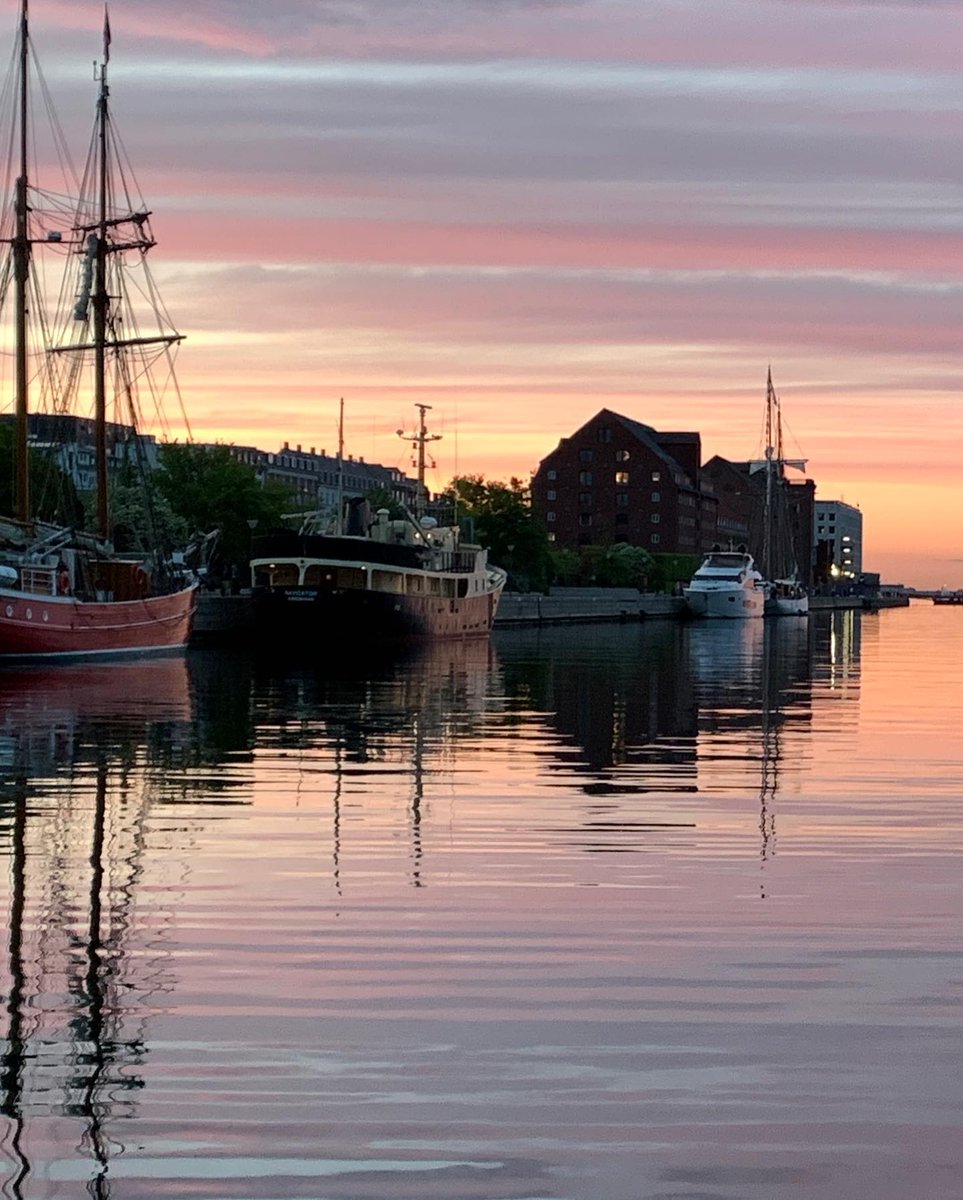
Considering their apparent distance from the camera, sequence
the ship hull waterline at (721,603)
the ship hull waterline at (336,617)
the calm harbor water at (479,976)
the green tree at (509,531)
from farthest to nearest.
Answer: the green tree at (509,531)
the ship hull waterline at (721,603)
the ship hull waterline at (336,617)
the calm harbor water at (479,976)

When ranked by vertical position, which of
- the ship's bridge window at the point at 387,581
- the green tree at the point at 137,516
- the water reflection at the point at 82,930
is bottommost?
the water reflection at the point at 82,930

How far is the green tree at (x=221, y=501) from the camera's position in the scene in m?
139

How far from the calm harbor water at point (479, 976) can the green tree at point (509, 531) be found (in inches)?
5698

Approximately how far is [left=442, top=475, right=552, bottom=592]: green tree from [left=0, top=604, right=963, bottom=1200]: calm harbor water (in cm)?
14474

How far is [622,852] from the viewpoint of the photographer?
19.7m

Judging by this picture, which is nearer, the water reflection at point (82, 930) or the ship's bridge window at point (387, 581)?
the water reflection at point (82, 930)

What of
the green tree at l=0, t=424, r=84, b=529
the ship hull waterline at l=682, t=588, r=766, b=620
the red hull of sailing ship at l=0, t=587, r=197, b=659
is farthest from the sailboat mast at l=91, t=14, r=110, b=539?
the ship hull waterline at l=682, t=588, r=766, b=620

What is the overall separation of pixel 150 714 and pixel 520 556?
136 metres

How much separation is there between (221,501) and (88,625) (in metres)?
71.9

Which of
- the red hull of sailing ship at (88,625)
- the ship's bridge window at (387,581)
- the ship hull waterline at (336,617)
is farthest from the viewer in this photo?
the ship's bridge window at (387,581)

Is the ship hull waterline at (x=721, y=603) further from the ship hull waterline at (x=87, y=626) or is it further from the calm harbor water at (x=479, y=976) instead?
the calm harbor water at (x=479, y=976)

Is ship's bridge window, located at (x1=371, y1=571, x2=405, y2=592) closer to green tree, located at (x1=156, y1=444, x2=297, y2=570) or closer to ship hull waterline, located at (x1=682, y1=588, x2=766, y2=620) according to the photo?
green tree, located at (x1=156, y1=444, x2=297, y2=570)

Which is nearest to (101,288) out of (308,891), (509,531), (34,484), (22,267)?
(22,267)

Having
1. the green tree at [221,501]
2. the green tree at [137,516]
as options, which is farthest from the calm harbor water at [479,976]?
the green tree at [221,501]
